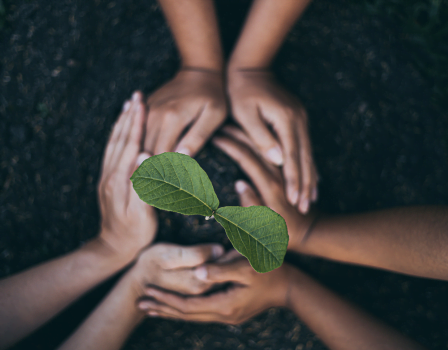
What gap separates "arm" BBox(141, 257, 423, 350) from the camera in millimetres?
975

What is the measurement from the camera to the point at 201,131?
1006 mm

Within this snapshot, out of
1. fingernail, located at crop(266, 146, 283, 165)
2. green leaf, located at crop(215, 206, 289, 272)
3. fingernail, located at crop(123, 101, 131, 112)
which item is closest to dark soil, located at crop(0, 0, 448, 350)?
fingernail, located at crop(123, 101, 131, 112)

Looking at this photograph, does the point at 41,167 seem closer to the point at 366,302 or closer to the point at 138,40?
the point at 138,40

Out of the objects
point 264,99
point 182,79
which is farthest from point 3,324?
point 264,99

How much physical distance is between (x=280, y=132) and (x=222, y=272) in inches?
19.3

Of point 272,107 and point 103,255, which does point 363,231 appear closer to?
point 272,107

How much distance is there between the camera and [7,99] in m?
1.26

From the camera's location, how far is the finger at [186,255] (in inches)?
39.4

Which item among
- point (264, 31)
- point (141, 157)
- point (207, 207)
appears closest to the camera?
point (207, 207)

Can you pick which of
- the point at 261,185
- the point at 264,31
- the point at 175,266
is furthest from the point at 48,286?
the point at 264,31

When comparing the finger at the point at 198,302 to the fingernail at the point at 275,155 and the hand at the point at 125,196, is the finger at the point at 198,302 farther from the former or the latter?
the fingernail at the point at 275,155

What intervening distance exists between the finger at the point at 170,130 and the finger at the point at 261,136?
0.20m

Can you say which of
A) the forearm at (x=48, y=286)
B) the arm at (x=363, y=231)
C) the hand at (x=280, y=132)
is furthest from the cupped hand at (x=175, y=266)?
the hand at (x=280, y=132)

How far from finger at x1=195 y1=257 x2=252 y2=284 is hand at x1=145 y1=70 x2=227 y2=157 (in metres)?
0.36
